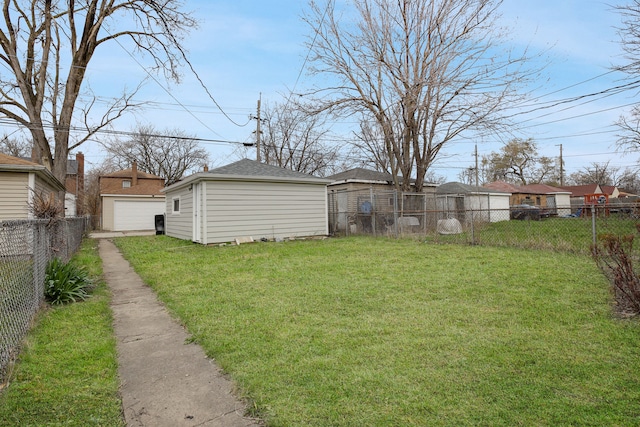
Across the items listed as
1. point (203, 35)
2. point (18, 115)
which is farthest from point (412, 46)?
point (18, 115)

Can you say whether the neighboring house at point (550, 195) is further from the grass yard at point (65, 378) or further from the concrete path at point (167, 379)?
the grass yard at point (65, 378)

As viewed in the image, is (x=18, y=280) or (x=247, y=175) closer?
(x=18, y=280)

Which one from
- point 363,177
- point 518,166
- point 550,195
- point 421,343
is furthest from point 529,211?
point 518,166

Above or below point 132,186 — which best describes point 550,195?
below

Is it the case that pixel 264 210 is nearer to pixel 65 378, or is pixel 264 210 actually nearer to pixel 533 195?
pixel 65 378

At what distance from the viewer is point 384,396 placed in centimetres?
224

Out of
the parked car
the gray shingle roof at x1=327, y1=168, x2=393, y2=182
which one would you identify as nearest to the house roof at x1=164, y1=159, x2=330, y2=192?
A: the gray shingle roof at x1=327, y1=168, x2=393, y2=182

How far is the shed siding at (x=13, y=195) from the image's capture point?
1014 centimetres

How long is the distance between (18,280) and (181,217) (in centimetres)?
1040

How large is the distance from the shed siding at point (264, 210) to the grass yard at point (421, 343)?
207 inches

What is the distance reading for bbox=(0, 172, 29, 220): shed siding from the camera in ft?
33.3

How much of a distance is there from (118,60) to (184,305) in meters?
13.8

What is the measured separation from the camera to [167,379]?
2.64 meters

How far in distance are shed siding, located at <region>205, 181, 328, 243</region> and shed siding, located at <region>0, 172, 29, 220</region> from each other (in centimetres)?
522
